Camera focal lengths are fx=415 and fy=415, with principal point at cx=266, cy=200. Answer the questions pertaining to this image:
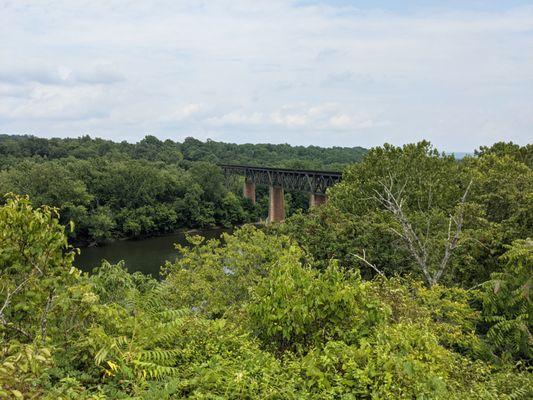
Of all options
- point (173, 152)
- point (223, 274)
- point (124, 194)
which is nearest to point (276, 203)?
point (124, 194)

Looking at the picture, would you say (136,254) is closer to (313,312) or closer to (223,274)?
(223,274)

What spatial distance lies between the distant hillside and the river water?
30.8m

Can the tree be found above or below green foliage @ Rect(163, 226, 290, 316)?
above

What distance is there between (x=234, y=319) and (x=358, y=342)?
10.8 ft

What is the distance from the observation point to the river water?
46.2 m

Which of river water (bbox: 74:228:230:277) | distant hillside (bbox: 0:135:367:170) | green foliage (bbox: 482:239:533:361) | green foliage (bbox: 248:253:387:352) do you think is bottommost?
river water (bbox: 74:228:230:277)

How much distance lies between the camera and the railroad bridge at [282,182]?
50.7 meters

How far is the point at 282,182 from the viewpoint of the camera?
207ft

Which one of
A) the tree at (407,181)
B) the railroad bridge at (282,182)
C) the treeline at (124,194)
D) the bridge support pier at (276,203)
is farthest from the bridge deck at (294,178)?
the tree at (407,181)

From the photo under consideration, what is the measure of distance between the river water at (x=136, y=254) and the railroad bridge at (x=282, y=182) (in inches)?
571

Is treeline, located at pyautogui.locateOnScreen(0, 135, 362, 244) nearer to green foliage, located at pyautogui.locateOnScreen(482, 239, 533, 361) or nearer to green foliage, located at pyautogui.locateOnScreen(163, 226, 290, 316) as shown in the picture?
green foliage, located at pyautogui.locateOnScreen(163, 226, 290, 316)

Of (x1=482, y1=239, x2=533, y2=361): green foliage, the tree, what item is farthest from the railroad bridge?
(x1=482, y1=239, x2=533, y2=361): green foliage

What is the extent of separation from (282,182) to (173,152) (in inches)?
2540

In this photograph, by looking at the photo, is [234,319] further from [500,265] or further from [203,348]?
[500,265]
